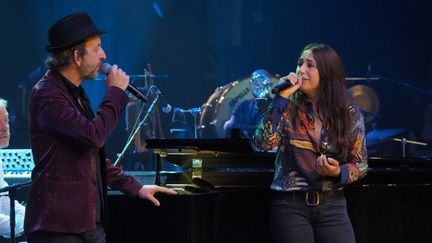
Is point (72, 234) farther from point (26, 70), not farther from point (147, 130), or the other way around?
point (26, 70)

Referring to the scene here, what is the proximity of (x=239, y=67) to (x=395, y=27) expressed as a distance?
9.68 feet

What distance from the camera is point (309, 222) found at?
11.0 feet

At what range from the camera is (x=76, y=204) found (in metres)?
2.79

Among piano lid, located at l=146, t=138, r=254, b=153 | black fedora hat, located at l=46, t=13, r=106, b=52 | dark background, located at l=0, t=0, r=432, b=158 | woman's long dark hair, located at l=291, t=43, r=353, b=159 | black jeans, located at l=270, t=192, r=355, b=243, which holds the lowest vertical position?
black jeans, located at l=270, t=192, r=355, b=243

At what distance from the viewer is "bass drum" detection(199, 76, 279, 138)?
32.9ft

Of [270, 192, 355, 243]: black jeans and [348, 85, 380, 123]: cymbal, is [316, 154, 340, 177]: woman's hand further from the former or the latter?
[348, 85, 380, 123]: cymbal

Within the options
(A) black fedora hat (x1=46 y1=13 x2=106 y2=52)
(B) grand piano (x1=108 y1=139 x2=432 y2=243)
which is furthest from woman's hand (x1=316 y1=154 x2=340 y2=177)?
(A) black fedora hat (x1=46 y1=13 x2=106 y2=52)

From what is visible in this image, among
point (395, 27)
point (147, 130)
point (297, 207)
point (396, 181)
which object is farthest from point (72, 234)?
point (395, 27)

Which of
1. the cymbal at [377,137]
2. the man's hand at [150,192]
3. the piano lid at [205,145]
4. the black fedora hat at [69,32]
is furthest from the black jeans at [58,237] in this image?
the cymbal at [377,137]

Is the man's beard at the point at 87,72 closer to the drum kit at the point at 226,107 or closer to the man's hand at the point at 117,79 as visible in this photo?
the man's hand at the point at 117,79

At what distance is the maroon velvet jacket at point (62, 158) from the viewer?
108 inches

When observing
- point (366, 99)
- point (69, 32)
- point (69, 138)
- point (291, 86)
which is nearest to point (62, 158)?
point (69, 138)

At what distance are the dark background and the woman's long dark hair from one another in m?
8.28

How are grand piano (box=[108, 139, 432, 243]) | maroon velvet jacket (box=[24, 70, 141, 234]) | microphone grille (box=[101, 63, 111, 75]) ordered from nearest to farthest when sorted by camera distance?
maroon velvet jacket (box=[24, 70, 141, 234]), microphone grille (box=[101, 63, 111, 75]), grand piano (box=[108, 139, 432, 243])
